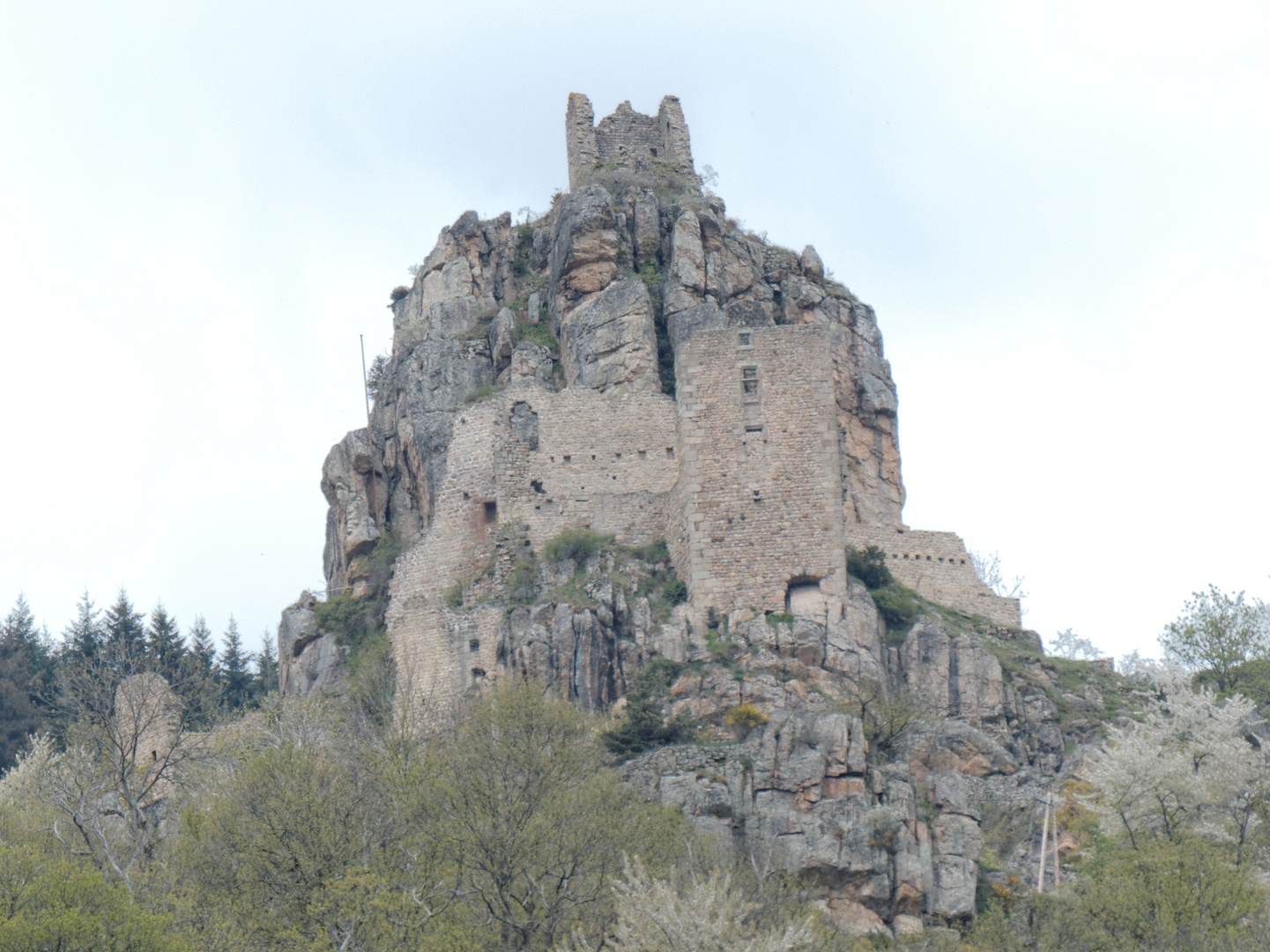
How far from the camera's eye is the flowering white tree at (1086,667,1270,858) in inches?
1475

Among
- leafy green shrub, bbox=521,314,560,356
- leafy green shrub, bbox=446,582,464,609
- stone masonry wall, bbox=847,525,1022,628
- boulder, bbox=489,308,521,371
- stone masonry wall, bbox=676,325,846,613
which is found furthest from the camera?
leafy green shrub, bbox=521,314,560,356

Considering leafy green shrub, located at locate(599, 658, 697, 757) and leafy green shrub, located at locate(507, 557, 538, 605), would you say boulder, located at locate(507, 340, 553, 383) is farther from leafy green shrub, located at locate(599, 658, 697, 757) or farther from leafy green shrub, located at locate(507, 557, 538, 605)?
leafy green shrub, located at locate(599, 658, 697, 757)

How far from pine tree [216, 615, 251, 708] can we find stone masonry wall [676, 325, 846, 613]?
25.9 m

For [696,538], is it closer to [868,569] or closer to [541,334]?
[868,569]

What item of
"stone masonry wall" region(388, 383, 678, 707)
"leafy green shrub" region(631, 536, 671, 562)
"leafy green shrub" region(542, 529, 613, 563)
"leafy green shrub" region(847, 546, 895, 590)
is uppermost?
"stone masonry wall" region(388, 383, 678, 707)

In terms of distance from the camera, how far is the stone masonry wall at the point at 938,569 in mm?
49062

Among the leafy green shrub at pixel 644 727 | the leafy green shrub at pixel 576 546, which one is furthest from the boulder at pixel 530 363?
the leafy green shrub at pixel 644 727

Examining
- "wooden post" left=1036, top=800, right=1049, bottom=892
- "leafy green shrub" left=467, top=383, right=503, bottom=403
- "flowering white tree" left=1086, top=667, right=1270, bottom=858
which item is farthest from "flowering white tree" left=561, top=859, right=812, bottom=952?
"leafy green shrub" left=467, top=383, right=503, bottom=403

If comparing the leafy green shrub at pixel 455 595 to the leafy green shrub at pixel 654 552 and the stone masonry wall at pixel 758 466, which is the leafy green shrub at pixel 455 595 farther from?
the stone masonry wall at pixel 758 466

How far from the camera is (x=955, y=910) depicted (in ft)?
118

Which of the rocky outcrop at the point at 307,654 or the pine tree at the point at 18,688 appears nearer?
the rocky outcrop at the point at 307,654

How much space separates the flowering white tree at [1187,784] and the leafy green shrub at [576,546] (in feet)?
49.6

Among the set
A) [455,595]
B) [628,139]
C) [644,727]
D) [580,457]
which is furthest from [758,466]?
[628,139]

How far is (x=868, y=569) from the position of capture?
47.3 metres
